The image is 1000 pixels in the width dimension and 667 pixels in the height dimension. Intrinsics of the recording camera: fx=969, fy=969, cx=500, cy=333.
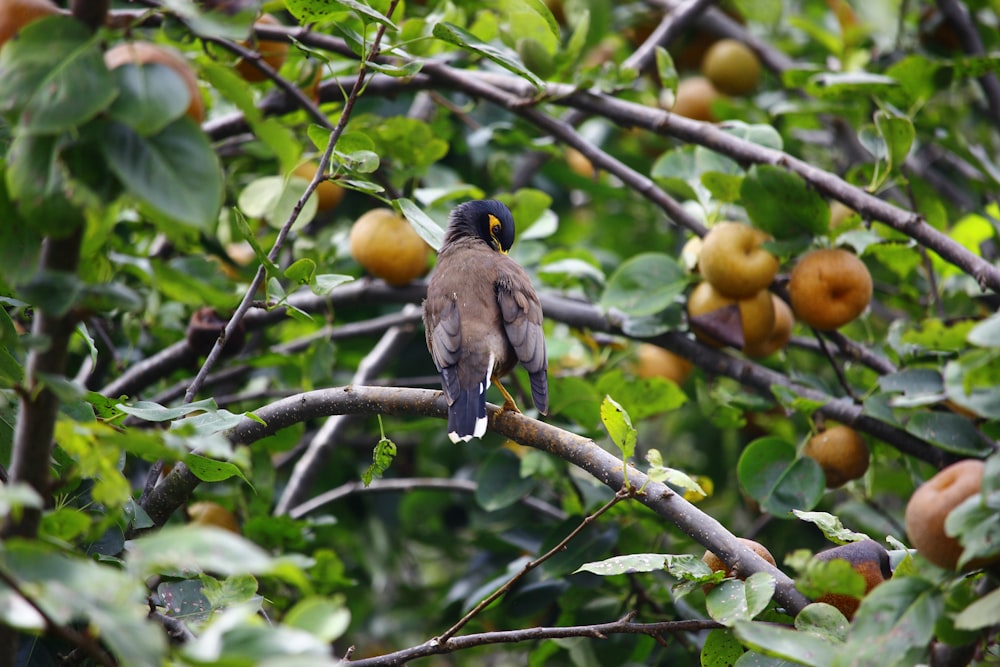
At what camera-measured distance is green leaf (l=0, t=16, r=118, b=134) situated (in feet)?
3.79

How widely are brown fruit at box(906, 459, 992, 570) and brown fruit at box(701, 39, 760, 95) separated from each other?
3.47 meters

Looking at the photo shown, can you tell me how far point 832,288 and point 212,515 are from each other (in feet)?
6.34

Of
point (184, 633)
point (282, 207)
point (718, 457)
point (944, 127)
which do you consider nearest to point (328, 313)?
point (282, 207)

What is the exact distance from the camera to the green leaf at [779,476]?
→ 266 cm

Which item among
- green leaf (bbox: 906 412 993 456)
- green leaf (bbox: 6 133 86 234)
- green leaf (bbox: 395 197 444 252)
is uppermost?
green leaf (bbox: 6 133 86 234)

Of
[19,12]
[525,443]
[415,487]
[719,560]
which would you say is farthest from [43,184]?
[415,487]

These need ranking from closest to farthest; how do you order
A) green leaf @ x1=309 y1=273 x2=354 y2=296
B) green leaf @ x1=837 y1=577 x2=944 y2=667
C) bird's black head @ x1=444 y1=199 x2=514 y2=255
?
green leaf @ x1=837 y1=577 x2=944 y2=667 → green leaf @ x1=309 y1=273 x2=354 y2=296 → bird's black head @ x1=444 y1=199 x2=514 y2=255

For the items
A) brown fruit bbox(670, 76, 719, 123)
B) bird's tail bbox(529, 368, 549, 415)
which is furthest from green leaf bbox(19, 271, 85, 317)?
brown fruit bbox(670, 76, 719, 123)

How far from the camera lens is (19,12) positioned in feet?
4.83

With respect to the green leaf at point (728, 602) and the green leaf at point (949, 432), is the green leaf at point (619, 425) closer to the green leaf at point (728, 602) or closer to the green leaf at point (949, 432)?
the green leaf at point (728, 602)

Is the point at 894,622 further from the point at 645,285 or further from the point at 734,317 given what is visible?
the point at 645,285

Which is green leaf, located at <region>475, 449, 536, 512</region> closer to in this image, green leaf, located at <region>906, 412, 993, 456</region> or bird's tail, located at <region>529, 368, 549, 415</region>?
bird's tail, located at <region>529, 368, 549, 415</region>

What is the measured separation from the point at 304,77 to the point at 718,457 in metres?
2.64

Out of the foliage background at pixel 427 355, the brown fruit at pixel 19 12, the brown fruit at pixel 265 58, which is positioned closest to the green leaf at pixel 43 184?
the foliage background at pixel 427 355
